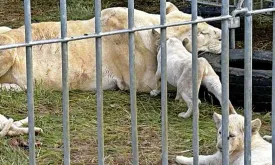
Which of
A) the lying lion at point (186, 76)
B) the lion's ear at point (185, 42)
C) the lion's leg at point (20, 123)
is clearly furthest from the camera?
the lion's ear at point (185, 42)

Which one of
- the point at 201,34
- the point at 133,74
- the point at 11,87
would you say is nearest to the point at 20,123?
the point at 11,87

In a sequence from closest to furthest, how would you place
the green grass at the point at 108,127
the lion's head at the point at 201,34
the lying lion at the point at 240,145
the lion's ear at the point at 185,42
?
the lying lion at the point at 240,145
the green grass at the point at 108,127
the lion's ear at the point at 185,42
the lion's head at the point at 201,34

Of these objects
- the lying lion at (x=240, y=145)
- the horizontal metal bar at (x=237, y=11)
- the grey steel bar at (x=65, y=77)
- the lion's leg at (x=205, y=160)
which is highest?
the horizontal metal bar at (x=237, y=11)

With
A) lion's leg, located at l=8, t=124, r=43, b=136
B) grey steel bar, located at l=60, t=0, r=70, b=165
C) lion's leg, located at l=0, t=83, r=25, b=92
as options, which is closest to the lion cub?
lion's leg, located at l=8, t=124, r=43, b=136

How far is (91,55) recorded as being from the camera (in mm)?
7973

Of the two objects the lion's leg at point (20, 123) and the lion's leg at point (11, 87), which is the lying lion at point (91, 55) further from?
the lion's leg at point (20, 123)

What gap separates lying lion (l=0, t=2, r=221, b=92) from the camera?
7.77m

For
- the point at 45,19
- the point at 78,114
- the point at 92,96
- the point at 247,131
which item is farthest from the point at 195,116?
the point at 45,19

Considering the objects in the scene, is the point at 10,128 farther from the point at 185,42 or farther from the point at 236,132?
the point at 185,42

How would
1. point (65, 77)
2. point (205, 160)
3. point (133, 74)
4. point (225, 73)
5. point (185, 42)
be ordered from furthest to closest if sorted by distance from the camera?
point (185, 42)
point (205, 160)
point (225, 73)
point (133, 74)
point (65, 77)

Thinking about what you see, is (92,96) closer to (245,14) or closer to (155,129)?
(155,129)

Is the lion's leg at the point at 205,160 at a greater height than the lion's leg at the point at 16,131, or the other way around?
the lion's leg at the point at 16,131

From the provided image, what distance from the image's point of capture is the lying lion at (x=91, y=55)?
777cm

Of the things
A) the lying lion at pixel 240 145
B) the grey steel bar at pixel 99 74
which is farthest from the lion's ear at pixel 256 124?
the grey steel bar at pixel 99 74
